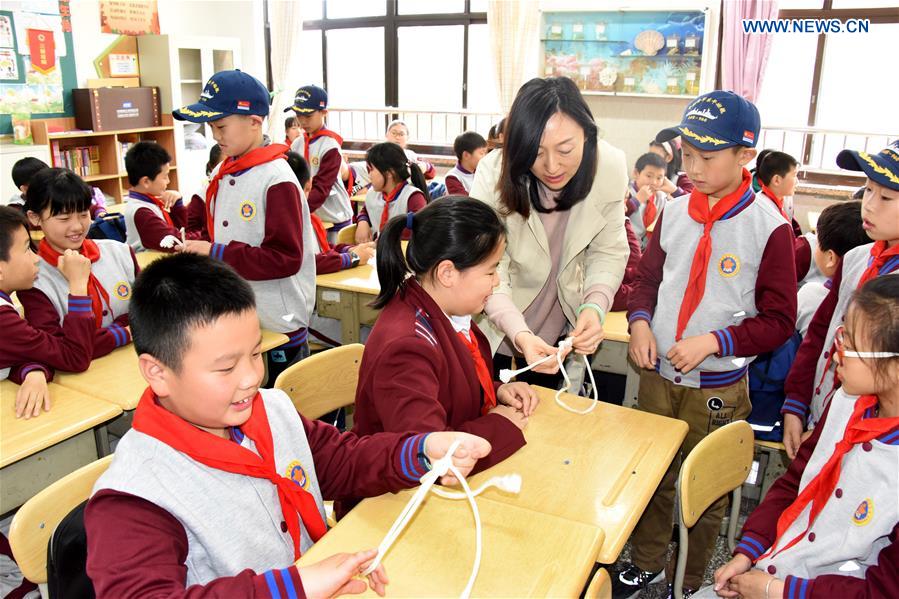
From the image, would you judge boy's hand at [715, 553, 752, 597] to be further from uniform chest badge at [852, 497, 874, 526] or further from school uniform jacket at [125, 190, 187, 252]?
school uniform jacket at [125, 190, 187, 252]

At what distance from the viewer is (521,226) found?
198 cm

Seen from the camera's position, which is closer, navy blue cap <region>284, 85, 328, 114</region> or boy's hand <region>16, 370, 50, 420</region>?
boy's hand <region>16, 370, 50, 420</region>

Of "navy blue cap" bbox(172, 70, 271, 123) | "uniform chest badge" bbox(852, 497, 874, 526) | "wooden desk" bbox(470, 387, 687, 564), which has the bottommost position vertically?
"wooden desk" bbox(470, 387, 687, 564)

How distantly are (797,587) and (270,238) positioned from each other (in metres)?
1.90

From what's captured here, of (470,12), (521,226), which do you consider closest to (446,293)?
(521,226)

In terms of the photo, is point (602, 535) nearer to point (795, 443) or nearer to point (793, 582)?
point (793, 582)

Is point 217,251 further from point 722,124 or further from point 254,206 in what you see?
point 722,124

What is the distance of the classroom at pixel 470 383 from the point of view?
1.09 m

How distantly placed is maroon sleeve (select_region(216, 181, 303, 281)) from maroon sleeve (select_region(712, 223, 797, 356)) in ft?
4.81

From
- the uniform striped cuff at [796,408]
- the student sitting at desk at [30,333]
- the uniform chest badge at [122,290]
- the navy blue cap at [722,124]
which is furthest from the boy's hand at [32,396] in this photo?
the uniform striped cuff at [796,408]

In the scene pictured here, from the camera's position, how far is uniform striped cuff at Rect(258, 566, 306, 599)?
36.9 inches

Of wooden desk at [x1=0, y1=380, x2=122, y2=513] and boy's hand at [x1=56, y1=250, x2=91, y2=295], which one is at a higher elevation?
boy's hand at [x1=56, y1=250, x2=91, y2=295]

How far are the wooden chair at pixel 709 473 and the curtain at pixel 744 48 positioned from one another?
17.2ft

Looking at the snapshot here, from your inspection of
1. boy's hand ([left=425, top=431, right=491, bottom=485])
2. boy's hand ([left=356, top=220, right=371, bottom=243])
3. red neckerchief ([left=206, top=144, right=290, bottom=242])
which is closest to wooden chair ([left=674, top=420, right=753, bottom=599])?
boy's hand ([left=425, top=431, right=491, bottom=485])
